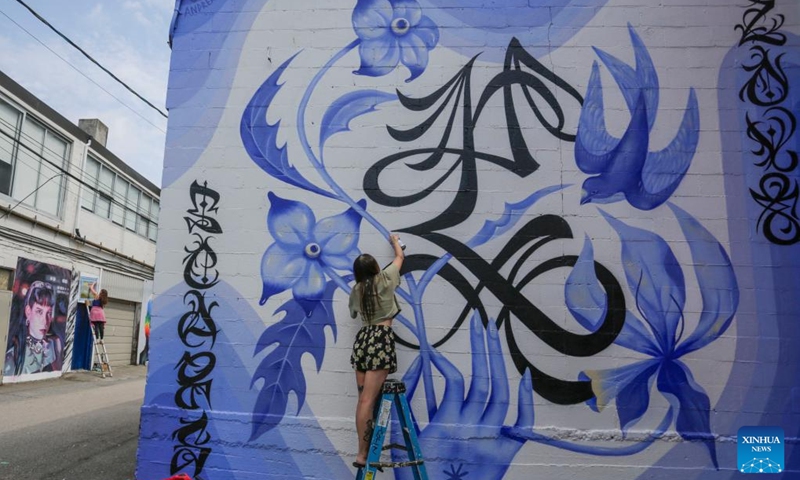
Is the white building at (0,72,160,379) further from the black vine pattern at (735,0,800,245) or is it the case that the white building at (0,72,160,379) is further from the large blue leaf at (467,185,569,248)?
the black vine pattern at (735,0,800,245)

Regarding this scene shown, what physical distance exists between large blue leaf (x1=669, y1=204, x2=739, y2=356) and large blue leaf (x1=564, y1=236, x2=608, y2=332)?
0.66 m

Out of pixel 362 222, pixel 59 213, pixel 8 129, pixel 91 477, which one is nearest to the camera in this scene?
pixel 362 222

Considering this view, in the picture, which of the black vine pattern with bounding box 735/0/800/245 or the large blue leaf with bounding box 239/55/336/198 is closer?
the black vine pattern with bounding box 735/0/800/245

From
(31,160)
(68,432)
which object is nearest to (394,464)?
(68,432)

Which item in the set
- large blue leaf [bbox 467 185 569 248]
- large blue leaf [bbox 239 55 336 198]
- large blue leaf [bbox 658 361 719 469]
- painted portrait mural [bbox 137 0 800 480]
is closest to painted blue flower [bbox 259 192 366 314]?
painted portrait mural [bbox 137 0 800 480]

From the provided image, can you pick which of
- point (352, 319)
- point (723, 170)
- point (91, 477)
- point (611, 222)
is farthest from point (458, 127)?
point (91, 477)

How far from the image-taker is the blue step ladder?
361 centimetres

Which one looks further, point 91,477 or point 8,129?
point 8,129

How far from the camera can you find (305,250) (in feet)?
14.6

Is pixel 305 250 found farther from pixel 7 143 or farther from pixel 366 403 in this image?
pixel 7 143

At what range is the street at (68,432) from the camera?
4.93 meters

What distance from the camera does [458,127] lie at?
4.54m

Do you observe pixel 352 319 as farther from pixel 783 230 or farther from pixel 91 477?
pixel 783 230

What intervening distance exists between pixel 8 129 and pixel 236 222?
1028 centimetres
